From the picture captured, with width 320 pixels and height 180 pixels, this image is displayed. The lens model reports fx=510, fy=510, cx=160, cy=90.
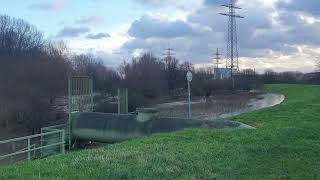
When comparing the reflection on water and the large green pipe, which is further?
the reflection on water

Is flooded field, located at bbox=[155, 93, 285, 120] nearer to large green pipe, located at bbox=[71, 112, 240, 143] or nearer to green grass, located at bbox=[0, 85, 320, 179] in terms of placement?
large green pipe, located at bbox=[71, 112, 240, 143]

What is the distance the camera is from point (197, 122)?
19.0 meters

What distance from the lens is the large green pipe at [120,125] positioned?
19.1 metres

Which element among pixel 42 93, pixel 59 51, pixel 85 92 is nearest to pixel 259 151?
pixel 85 92

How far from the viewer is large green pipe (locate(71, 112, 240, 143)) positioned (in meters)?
19.1

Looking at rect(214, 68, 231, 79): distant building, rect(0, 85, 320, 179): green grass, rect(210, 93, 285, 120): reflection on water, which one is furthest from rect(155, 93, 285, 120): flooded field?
rect(214, 68, 231, 79): distant building

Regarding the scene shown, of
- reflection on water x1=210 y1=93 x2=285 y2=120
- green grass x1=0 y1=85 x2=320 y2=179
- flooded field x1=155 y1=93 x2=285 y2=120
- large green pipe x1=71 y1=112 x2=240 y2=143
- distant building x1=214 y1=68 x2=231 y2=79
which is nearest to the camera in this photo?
green grass x1=0 y1=85 x2=320 y2=179

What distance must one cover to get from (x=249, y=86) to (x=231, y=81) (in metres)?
12.6

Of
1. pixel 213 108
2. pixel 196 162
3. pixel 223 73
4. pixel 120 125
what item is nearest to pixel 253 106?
pixel 213 108

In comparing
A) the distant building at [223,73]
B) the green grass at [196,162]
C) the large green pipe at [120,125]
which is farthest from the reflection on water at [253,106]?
the distant building at [223,73]

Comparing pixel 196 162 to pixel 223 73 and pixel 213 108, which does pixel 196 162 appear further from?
pixel 223 73

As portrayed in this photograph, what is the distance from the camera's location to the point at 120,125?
2031 cm

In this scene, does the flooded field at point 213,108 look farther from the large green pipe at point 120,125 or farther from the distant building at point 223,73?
the distant building at point 223,73

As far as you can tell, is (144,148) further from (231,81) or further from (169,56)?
(169,56)
